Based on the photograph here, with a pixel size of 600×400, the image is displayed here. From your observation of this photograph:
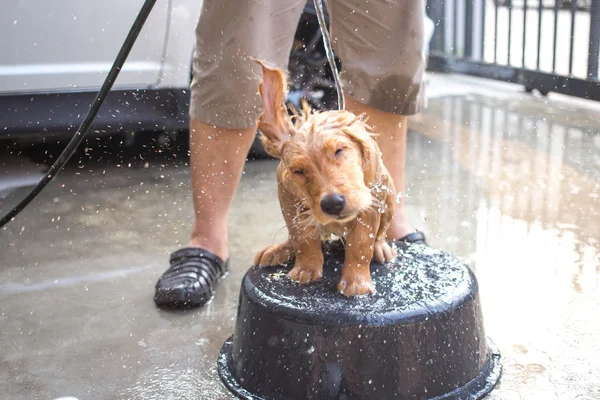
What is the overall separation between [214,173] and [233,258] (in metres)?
0.46

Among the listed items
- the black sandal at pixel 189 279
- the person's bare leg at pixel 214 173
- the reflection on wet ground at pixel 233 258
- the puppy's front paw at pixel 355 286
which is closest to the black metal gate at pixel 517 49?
the reflection on wet ground at pixel 233 258

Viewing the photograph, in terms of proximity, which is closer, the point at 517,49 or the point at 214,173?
the point at 214,173

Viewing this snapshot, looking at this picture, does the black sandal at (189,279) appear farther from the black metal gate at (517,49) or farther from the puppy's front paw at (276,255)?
the black metal gate at (517,49)

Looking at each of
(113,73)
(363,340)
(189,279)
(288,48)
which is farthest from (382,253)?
(113,73)

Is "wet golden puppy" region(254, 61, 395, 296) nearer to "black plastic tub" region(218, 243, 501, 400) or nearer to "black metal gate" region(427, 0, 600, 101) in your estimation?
"black plastic tub" region(218, 243, 501, 400)

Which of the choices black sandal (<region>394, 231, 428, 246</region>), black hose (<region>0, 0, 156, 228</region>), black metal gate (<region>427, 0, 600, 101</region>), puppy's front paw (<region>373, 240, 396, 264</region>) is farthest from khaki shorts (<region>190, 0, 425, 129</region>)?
black metal gate (<region>427, 0, 600, 101</region>)

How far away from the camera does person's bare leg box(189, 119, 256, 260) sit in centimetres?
274

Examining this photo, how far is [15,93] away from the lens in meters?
4.02

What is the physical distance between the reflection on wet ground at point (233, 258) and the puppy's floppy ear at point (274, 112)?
2.28 ft

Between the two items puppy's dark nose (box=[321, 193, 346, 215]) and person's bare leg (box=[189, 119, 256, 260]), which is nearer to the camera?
puppy's dark nose (box=[321, 193, 346, 215])

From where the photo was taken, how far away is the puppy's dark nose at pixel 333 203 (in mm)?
1700

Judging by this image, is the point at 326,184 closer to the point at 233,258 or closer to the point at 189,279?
the point at 189,279

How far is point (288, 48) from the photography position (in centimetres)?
270

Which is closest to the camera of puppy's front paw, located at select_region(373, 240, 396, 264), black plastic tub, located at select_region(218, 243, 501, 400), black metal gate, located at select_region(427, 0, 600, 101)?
black plastic tub, located at select_region(218, 243, 501, 400)
